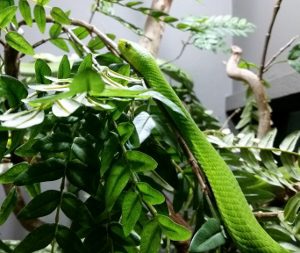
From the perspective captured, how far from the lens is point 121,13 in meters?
2.12

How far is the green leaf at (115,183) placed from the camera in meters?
0.46

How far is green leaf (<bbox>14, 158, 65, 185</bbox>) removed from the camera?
18.2 inches

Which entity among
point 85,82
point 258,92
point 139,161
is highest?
point 85,82

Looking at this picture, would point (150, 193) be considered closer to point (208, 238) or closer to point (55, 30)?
point (208, 238)

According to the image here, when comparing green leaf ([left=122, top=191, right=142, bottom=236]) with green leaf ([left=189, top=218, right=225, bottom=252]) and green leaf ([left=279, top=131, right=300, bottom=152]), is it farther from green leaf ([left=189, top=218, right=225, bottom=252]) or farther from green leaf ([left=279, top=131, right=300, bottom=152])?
green leaf ([left=279, top=131, right=300, bottom=152])

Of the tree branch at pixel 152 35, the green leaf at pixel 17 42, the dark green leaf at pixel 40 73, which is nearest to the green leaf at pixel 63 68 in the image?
the dark green leaf at pixel 40 73

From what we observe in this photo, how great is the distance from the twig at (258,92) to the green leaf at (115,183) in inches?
30.4

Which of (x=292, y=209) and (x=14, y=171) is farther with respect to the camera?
(x=292, y=209)

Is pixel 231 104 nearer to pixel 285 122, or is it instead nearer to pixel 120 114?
pixel 285 122

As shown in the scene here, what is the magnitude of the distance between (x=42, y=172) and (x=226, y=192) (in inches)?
11.1

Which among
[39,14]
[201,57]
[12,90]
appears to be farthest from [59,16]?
[201,57]

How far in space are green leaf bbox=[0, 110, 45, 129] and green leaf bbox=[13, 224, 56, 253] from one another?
146 millimetres

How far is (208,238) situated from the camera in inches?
19.4

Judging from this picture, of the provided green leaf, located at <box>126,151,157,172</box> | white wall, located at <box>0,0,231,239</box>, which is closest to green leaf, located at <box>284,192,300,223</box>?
green leaf, located at <box>126,151,157,172</box>
